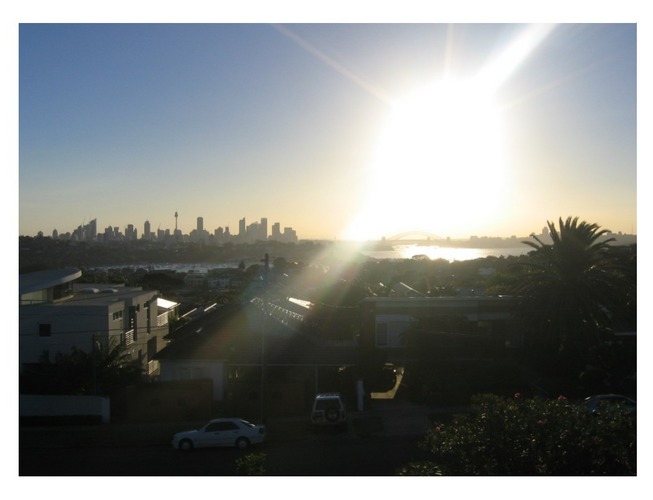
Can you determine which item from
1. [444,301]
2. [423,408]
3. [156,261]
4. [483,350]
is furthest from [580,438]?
[156,261]

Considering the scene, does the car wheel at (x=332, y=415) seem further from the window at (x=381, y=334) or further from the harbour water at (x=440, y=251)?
the harbour water at (x=440, y=251)

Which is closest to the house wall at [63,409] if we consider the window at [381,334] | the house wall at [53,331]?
the house wall at [53,331]

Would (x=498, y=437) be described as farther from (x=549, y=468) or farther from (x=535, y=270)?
(x=535, y=270)

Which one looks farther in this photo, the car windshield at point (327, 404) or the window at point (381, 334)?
the window at point (381, 334)

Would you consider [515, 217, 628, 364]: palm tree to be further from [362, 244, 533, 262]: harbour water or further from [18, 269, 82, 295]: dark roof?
[362, 244, 533, 262]: harbour water

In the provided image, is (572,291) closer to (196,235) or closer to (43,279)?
(43,279)
